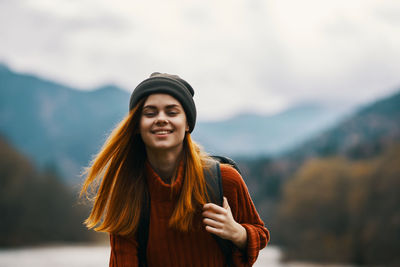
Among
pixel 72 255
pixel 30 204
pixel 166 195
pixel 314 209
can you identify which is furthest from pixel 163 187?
pixel 30 204

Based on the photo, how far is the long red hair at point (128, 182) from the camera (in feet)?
10.7

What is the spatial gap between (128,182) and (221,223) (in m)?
0.73

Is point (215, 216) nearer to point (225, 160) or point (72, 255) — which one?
point (225, 160)

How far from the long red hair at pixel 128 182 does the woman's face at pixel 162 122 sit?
0.30 ft

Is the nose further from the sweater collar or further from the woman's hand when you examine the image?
the woman's hand

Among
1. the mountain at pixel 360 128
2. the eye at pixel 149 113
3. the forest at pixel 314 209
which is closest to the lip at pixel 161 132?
the eye at pixel 149 113

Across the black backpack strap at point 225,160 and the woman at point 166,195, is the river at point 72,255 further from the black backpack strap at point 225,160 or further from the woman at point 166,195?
the woman at point 166,195

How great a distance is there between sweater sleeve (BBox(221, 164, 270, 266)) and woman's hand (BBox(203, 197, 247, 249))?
0.40 feet

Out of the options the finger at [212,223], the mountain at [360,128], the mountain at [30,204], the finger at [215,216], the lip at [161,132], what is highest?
the mountain at [360,128]

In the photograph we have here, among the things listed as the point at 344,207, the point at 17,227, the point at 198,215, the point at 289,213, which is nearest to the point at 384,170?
the point at 344,207

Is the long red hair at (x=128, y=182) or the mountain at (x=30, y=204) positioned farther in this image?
the mountain at (x=30, y=204)

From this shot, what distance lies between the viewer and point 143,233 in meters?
3.31

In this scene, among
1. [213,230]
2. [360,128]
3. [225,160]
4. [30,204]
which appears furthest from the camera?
[360,128]

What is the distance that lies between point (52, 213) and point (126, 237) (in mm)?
52771
